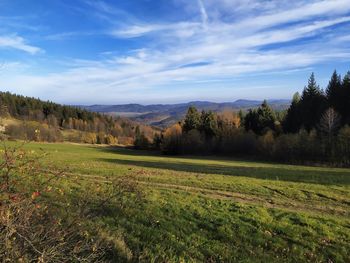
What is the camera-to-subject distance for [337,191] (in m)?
19.7

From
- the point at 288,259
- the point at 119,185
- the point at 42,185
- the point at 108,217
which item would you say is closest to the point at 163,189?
the point at 108,217

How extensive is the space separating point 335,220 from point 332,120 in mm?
61565

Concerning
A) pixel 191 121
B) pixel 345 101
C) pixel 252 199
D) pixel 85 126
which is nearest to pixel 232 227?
pixel 252 199

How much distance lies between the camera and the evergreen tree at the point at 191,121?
92.8 m

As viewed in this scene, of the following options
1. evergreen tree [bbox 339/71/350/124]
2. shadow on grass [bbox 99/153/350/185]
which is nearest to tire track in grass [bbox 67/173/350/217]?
shadow on grass [bbox 99/153/350/185]

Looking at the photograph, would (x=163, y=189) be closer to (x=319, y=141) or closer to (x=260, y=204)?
(x=260, y=204)

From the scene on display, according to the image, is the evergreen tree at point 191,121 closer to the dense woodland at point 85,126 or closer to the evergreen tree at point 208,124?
the evergreen tree at point 208,124

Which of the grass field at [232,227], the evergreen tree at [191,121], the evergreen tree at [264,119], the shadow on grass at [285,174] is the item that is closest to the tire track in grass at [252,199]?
the grass field at [232,227]

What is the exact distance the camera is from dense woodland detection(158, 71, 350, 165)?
66.8 m

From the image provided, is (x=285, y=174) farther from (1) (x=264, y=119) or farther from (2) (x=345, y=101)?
(1) (x=264, y=119)

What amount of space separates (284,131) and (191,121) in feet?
75.2

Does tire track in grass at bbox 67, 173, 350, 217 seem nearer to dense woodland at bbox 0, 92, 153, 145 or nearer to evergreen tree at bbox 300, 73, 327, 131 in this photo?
evergreen tree at bbox 300, 73, 327, 131

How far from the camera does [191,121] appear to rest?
3674 inches

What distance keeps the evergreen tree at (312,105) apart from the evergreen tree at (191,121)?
25.5 meters
